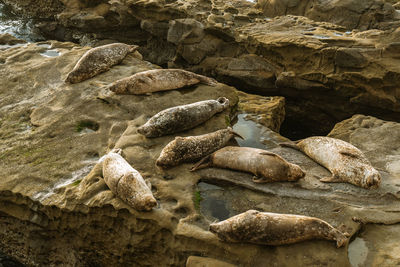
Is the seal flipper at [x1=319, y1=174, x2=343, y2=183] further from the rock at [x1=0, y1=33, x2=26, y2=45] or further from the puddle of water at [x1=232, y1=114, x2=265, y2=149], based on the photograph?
the rock at [x1=0, y1=33, x2=26, y2=45]

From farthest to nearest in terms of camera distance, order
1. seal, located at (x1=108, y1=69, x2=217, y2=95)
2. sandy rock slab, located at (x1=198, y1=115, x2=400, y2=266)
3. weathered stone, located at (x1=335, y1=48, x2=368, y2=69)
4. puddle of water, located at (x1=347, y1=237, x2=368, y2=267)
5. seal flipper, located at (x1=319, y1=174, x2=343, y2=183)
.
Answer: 1. weathered stone, located at (x1=335, y1=48, x2=368, y2=69)
2. seal, located at (x1=108, y1=69, x2=217, y2=95)
3. seal flipper, located at (x1=319, y1=174, x2=343, y2=183)
4. sandy rock slab, located at (x1=198, y1=115, x2=400, y2=266)
5. puddle of water, located at (x1=347, y1=237, x2=368, y2=267)

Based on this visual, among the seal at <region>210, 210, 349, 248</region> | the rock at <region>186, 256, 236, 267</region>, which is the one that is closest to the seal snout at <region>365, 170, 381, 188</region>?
the seal at <region>210, 210, 349, 248</region>

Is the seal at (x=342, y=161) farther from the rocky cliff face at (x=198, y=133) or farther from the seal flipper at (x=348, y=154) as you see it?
the rocky cliff face at (x=198, y=133)

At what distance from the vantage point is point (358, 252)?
3814mm

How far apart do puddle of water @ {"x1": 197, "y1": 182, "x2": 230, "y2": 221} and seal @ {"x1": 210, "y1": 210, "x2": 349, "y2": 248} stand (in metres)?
0.39

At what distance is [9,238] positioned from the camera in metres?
5.20

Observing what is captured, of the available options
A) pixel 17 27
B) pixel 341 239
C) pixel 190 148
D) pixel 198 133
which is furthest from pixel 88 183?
pixel 17 27

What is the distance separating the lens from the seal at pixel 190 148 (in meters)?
4.84

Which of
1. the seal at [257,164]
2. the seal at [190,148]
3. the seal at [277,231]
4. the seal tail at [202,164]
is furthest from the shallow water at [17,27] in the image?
the seal at [277,231]

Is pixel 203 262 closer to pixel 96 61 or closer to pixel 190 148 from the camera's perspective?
pixel 190 148

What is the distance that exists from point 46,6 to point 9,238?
12667 mm

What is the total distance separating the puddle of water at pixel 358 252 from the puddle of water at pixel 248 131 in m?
2.13

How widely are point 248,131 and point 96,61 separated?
3403 mm

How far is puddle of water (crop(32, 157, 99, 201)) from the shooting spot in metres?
4.72
